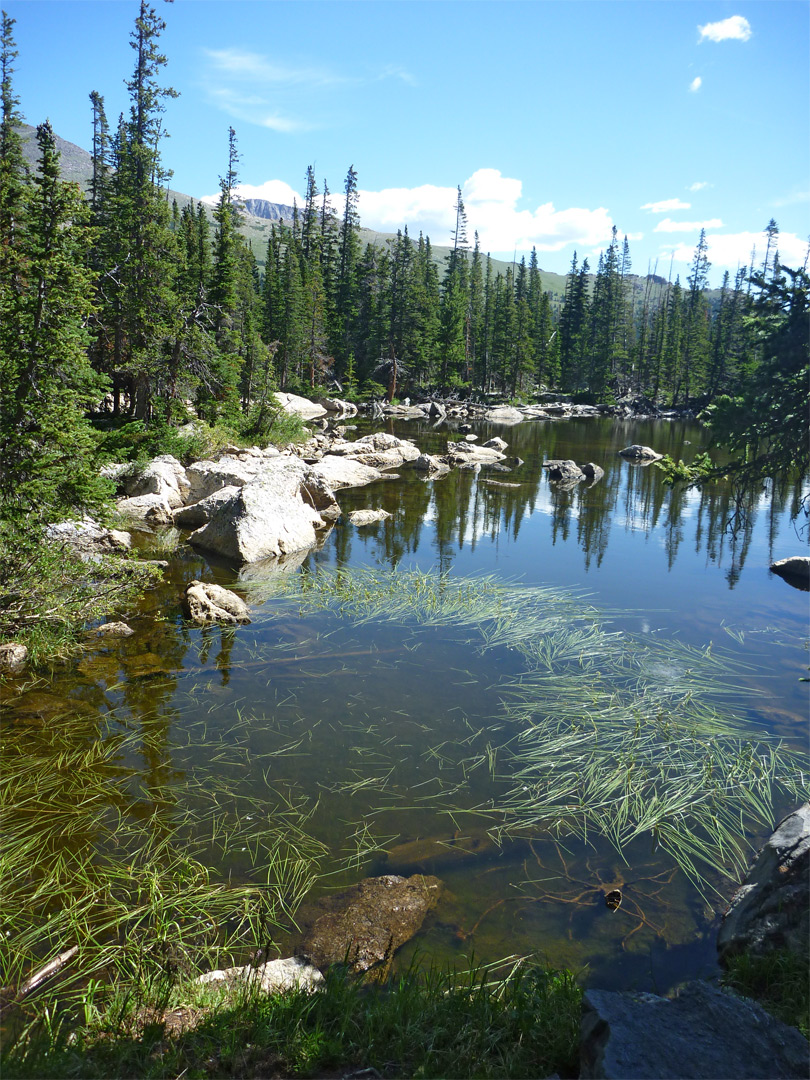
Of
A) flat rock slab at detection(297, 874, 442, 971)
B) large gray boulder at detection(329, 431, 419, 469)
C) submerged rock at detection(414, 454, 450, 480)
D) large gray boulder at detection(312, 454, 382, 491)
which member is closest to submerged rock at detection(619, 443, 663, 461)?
large gray boulder at detection(329, 431, 419, 469)

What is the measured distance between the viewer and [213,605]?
494 inches

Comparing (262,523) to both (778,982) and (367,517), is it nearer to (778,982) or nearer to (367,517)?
(367,517)

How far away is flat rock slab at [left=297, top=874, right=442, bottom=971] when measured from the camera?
18.2 feet

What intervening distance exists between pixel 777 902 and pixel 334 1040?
12.1 feet

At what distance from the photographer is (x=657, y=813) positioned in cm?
760

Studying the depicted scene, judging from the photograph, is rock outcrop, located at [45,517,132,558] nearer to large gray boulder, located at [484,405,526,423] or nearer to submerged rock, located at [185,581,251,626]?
submerged rock, located at [185,581,251,626]

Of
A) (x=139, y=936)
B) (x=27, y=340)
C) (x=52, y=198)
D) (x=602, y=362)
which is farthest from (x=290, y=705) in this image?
(x=602, y=362)

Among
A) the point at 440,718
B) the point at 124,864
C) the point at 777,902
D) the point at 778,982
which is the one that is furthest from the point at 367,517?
the point at 778,982

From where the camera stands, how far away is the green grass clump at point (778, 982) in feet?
14.4

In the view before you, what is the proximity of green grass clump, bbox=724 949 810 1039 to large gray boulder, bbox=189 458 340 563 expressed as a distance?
1306 centimetres

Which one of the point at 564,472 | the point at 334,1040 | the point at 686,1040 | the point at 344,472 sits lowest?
the point at 334,1040

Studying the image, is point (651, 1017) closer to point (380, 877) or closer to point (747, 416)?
point (380, 877)

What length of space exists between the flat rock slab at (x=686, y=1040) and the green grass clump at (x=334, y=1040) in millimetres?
327

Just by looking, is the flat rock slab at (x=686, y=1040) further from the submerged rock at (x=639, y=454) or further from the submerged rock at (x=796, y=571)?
the submerged rock at (x=639, y=454)
